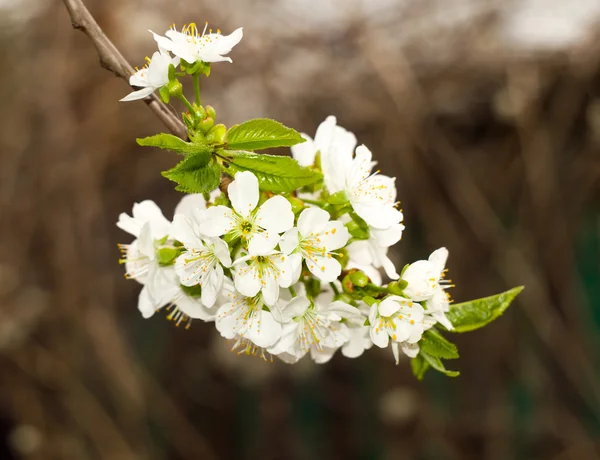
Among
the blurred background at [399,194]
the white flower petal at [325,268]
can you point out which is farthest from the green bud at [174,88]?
the blurred background at [399,194]

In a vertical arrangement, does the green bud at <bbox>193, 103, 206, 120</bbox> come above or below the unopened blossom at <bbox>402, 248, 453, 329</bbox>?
above

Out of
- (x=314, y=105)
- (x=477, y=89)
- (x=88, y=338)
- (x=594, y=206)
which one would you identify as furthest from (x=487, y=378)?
(x=88, y=338)

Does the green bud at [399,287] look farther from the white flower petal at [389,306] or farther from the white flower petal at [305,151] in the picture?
the white flower petal at [305,151]

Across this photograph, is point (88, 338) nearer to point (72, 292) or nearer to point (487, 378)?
point (72, 292)

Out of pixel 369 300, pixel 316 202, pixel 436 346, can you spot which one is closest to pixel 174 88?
pixel 316 202

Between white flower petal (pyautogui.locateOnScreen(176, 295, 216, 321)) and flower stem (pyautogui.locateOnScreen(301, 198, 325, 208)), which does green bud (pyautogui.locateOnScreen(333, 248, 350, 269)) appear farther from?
white flower petal (pyautogui.locateOnScreen(176, 295, 216, 321))

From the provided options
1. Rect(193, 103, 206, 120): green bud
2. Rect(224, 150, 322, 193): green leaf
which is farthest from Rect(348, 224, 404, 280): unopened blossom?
Rect(193, 103, 206, 120): green bud
